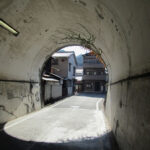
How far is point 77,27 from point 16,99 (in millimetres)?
5317

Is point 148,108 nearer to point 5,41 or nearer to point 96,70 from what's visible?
point 5,41

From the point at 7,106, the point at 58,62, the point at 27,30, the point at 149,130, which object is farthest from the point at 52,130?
the point at 58,62

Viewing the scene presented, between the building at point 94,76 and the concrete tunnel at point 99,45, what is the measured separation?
95.6ft

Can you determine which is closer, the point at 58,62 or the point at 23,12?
the point at 23,12

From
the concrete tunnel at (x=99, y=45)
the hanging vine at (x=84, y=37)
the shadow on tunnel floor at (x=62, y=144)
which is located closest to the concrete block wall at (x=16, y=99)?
the concrete tunnel at (x=99, y=45)

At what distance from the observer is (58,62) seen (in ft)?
91.2

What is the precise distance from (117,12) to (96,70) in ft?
116

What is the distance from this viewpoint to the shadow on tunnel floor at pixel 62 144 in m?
3.95

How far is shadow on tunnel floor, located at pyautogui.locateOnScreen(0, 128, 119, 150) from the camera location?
13.0ft

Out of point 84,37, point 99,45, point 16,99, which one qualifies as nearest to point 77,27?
point 84,37

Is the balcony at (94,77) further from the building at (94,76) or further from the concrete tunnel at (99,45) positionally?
the concrete tunnel at (99,45)

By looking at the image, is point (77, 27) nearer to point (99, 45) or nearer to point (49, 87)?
point (99, 45)

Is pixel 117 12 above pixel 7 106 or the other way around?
above

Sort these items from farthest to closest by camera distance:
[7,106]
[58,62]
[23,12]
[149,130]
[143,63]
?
[58,62], [7,106], [23,12], [143,63], [149,130]
